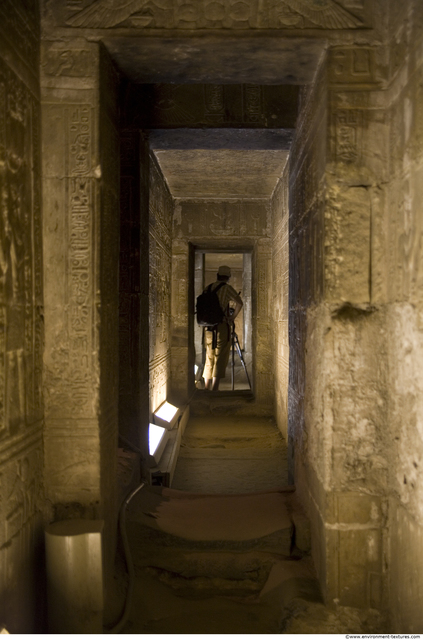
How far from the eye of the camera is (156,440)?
5.00 meters

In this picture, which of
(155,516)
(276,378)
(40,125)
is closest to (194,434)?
(276,378)

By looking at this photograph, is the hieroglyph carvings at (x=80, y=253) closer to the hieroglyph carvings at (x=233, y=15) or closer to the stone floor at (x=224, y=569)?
the hieroglyph carvings at (x=233, y=15)

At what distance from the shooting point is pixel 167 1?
232 centimetres

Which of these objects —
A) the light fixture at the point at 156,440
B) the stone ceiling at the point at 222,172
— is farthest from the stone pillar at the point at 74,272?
the stone ceiling at the point at 222,172

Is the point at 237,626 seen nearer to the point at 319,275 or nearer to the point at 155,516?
the point at 155,516

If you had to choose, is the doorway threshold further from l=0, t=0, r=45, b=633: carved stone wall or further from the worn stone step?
l=0, t=0, r=45, b=633: carved stone wall

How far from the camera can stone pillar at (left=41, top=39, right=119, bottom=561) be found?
2.30 meters

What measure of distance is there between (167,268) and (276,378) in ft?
8.04

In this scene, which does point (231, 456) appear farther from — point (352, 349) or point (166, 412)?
point (352, 349)

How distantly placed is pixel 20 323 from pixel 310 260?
169 cm

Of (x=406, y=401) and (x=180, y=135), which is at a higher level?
(x=180, y=135)

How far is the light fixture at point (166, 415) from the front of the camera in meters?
5.76

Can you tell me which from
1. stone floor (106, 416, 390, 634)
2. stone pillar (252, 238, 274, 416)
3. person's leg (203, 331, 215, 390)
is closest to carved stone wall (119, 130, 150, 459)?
stone floor (106, 416, 390, 634)

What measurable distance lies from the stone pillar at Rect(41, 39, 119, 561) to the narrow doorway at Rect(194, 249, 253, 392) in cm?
576
